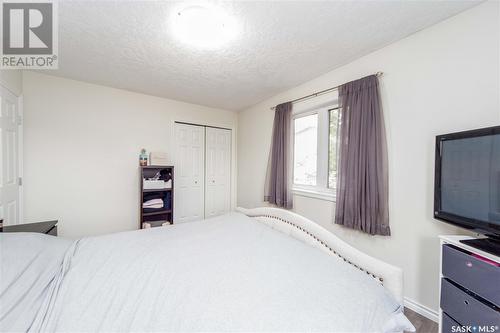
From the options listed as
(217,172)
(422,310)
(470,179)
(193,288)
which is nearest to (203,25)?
(193,288)

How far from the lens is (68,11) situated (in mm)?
1460

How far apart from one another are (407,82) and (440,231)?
1253 mm

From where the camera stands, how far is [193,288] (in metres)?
0.96

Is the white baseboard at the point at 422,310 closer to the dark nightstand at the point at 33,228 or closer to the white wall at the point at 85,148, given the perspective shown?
the dark nightstand at the point at 33,228

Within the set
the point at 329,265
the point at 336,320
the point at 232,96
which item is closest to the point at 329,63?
the point at 232,96

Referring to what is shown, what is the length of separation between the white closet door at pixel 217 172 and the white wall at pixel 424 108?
248cm

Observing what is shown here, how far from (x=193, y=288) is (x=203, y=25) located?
1.72 meters

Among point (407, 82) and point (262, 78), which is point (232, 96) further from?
point (407, 82)

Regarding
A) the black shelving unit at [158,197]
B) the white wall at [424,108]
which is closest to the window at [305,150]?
the white wall at [424,108]

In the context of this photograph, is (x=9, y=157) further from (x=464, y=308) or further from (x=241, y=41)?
(x=464, y=308)

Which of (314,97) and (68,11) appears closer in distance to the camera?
(68,11)

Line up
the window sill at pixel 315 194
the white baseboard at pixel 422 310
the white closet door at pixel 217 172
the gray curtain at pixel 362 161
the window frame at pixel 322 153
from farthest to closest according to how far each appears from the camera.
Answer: the white closet door at pixel 217 172
the window frame at pixel 322 153
the window sill at pixel 315 194
the gray curtain at pixel 362 161
the white baseboard at pixel 422 310

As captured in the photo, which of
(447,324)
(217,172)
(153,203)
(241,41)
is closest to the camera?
(447,324)

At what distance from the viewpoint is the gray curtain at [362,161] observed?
183cm
